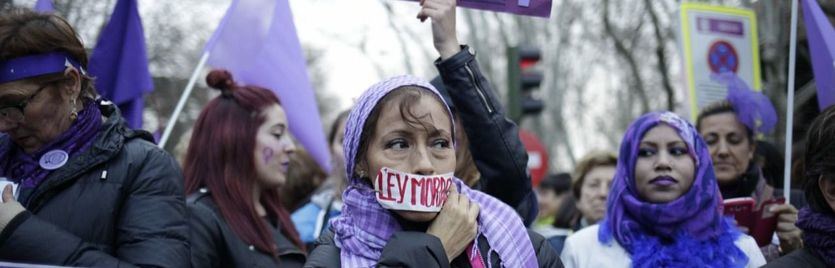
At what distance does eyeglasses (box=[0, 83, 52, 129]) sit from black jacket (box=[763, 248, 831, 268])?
2.21 m

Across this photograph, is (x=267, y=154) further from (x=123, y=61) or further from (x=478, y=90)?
(x=478, y=90)

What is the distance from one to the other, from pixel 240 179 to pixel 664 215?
1714 millimetres

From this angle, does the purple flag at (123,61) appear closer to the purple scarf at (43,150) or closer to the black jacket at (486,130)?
the purple scarf at (43,150)

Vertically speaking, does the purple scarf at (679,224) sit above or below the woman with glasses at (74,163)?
below

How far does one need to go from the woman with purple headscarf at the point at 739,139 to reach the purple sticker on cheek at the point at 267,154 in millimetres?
1982

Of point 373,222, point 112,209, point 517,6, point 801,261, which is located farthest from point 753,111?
point 112,209

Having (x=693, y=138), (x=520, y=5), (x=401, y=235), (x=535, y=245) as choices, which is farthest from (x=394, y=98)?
(x=693, y=138)

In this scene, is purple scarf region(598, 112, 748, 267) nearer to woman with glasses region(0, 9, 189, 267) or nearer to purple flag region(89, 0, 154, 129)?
woman with glasses region(0, 9, 189, 267)

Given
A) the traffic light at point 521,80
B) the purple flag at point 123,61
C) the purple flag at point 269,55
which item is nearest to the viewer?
the purple flag at point 123,61

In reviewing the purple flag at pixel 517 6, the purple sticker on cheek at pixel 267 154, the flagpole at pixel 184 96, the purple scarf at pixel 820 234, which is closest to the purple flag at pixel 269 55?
the flagpole at pixel 184 96

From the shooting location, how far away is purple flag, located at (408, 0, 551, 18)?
3.59 meters

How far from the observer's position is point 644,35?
59.3ft

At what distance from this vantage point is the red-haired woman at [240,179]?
13.1 feet

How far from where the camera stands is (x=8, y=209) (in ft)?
9.20
